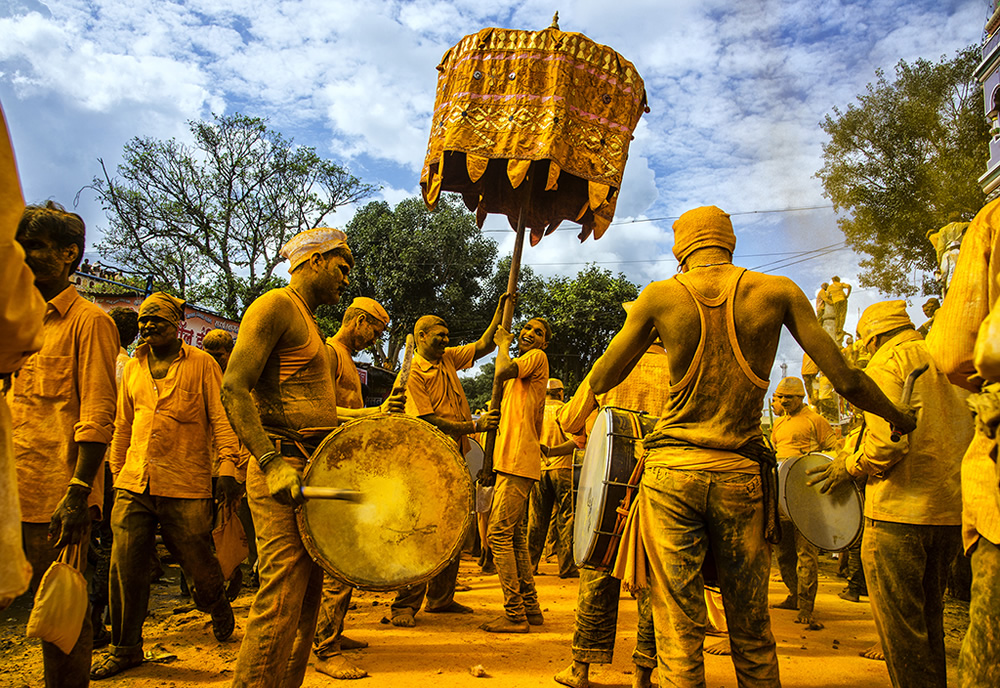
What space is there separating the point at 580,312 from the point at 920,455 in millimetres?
27552

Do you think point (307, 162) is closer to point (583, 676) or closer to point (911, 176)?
point (911, 176)

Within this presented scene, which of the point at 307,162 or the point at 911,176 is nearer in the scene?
the point at 911,176

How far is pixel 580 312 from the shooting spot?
30984 mm

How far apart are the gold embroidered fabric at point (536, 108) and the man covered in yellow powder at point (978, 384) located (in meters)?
3.51

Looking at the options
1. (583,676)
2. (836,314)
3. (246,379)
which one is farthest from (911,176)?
(246,379)

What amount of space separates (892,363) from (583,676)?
2710 mm

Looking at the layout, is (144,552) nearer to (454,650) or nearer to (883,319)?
(454,650)

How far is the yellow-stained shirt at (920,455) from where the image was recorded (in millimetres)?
3447

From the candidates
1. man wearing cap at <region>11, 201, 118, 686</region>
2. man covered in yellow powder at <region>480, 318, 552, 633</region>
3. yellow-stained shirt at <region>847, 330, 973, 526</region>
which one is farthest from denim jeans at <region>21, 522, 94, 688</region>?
yellow-stained shirt at <region>847, 330, 973, 526</region>

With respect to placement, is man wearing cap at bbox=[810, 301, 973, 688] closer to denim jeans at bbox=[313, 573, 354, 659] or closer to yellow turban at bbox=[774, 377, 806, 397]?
denim jeans at bbox=[313, 573, 354, 659]

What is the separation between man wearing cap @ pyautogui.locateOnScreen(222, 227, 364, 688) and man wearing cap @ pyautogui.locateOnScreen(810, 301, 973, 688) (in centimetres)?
294

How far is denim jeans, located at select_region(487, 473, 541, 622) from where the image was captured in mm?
5719

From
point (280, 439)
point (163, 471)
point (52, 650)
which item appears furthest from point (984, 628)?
point (163, 471)

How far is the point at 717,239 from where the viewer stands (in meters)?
3.30
